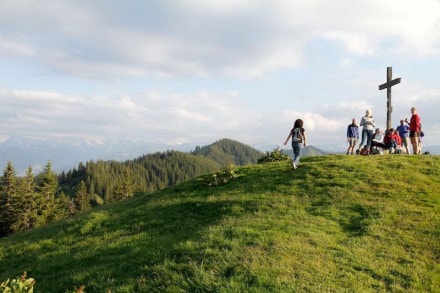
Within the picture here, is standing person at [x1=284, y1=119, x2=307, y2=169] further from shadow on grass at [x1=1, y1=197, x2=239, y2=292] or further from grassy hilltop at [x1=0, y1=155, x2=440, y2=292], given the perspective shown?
shadow on grass at [x1=1, y1=197, x2=239, y2=292]

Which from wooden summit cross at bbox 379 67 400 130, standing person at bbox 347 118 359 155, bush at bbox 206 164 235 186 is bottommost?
bush at bbox 206 164 235 186

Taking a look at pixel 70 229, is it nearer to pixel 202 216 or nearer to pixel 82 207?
pixel 202 216

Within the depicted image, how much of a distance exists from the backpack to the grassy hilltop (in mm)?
2163

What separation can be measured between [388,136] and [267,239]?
22.9 metres

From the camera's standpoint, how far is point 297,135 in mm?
22281

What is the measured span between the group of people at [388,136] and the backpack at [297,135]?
972 centimetres

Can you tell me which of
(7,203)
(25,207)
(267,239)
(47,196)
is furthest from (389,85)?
(47,196)

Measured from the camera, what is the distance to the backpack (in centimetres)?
2216

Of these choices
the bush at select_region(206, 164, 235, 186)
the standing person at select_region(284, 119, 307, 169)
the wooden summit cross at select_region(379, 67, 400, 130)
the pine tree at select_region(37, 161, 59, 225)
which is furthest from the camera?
the pine tree at select_region(37, 161, 59, 225)

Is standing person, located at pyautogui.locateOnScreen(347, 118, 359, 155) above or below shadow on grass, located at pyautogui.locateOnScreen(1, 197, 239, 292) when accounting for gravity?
above

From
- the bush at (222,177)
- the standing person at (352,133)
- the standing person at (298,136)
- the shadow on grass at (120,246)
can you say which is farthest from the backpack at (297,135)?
the standing person at (352,133)

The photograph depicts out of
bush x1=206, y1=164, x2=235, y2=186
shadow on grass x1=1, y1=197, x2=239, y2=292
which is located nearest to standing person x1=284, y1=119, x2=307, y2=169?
bush x1=206, y1=164, x2=235, y2=186

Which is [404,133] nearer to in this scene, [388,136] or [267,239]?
[388,136]

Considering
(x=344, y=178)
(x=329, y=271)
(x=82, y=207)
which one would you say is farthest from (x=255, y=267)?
(x=82, y=207)
